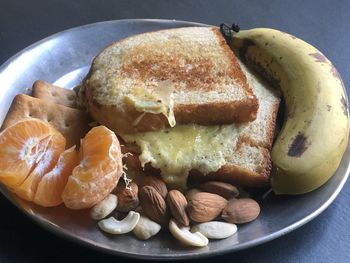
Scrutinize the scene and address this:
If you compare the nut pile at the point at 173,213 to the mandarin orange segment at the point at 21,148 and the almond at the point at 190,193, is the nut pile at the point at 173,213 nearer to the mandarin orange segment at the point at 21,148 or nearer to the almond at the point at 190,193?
the almond at the point at 190,193

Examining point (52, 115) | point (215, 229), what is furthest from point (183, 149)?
point (52, 115)

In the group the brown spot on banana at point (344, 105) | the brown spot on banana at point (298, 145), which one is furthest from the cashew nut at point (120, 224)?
the brown spot on banana at point (344, 105)

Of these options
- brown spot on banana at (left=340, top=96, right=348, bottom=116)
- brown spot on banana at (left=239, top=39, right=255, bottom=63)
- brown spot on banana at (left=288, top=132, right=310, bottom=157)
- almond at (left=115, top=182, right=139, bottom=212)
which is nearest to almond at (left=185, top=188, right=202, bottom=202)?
almond at (left=115, top=182, right=139, bottom=212)

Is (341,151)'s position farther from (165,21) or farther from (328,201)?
(165,21)

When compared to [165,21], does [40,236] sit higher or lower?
lower

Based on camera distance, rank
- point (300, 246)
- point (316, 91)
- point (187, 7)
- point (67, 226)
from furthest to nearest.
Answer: point (187, 7) < point (316, 91) < point (300, 246) < point (67, 226)

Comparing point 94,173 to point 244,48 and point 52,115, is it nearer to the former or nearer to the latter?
point 52,115

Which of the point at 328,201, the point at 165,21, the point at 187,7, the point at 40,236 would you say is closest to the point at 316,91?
the point at 328,201
